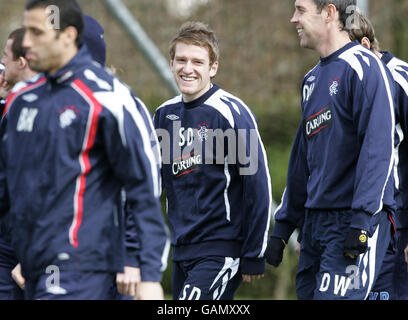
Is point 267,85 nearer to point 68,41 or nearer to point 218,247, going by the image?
point 218,247

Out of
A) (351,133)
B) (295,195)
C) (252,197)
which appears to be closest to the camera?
(351,133)

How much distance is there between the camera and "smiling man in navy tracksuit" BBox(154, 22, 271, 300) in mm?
5262

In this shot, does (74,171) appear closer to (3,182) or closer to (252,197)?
(3,182)

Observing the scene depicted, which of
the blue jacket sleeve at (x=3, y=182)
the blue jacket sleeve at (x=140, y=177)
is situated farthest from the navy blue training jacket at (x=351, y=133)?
the blue jacket sleeve at (x=3, y=182)

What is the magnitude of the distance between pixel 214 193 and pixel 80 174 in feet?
5.78

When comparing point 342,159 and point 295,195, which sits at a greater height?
point 342,159

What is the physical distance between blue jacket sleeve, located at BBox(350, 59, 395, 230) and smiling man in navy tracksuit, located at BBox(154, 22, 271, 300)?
2.46ft

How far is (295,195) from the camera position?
556 centimetres

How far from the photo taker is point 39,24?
3678 millimetres

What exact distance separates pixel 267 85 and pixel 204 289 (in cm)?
605

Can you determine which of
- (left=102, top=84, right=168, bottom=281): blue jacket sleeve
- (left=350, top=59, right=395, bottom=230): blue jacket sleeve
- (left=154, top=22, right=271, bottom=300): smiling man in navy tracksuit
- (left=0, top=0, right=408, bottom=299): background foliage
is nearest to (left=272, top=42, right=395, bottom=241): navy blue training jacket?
(left=350, top=59, right=395, bottom=230): blue jacket sleeve

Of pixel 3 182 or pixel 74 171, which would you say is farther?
pixel 3 182

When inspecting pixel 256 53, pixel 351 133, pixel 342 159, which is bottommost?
pixel 342 159

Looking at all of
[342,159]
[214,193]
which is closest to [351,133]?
[342,159]
